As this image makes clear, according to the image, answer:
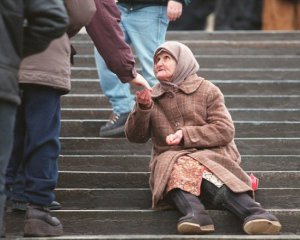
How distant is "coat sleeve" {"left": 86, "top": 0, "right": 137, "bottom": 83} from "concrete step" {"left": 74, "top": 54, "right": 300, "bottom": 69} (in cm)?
306

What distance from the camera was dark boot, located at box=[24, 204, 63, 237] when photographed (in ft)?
18.6

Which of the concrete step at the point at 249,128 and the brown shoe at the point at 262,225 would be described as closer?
the brown shoe at the point at 262,225

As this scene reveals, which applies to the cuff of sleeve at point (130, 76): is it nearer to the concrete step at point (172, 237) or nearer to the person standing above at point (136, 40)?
the concrete step at point (172, 237)

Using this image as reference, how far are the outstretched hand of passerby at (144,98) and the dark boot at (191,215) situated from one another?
52 centimetres

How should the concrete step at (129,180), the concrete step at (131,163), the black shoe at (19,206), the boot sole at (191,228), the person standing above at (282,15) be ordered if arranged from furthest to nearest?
the person standing above at (282,15) < the concrete step at (131,163) < the concrete step at (129,180) < the black shoe at (19,206) < the boot sole at (191,228)

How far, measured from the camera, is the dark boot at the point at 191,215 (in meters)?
5.83

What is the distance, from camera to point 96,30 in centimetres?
615

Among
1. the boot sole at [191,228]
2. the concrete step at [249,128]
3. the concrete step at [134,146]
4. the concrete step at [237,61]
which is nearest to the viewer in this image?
the boot sole at [191,228]

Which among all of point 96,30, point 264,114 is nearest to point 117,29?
point 96,30

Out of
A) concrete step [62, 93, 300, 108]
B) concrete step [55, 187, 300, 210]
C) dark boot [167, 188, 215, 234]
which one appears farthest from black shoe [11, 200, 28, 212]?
concrete step [62, 93, 300, 108]

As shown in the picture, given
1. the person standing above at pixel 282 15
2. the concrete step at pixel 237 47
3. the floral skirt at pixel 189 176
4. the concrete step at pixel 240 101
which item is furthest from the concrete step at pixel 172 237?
the person standing above at pixel 282 15

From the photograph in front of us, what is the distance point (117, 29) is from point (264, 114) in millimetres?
2208

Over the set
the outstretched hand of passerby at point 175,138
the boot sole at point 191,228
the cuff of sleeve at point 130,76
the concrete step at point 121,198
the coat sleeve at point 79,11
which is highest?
the coat sleeve at point 79,11

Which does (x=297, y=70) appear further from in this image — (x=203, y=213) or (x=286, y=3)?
(x=203, y=213)
